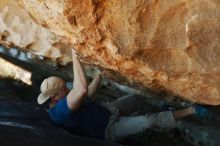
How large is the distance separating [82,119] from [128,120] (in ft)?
1.10

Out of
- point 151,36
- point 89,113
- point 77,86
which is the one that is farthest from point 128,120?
point 151,36

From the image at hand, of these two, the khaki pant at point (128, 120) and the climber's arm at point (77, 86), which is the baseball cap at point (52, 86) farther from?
the khaki pant at point (128, 120)

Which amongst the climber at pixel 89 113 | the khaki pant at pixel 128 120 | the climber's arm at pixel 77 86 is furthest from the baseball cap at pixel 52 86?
the khaki pant at pixel 128 120

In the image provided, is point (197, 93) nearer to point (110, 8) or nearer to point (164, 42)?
point (164, 42)

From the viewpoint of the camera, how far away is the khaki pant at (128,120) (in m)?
2.50

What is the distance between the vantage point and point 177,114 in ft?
8.13

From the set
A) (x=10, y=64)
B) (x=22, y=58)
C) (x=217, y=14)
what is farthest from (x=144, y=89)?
(x=10, y=64)

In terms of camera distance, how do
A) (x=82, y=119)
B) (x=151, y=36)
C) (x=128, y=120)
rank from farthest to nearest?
(x=128, y=120) → (x=82, y=119) → (x=151, y=36)

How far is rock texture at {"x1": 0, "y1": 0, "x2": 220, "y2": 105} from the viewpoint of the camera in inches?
68.9

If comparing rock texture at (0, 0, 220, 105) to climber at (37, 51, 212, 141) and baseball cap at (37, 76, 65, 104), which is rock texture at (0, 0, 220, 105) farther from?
baseball cap at (37, 76, 65, 104)

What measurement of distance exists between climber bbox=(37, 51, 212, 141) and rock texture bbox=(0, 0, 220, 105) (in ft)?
0.85

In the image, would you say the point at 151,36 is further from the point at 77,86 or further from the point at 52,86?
the point at 52,86

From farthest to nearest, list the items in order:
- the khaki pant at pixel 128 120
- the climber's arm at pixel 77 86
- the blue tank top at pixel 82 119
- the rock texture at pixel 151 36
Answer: the khaki pant at pixel 128 120 < the blue tank top at pixel 82 119 < the climber's arm at pixel 77 86 < the rock texture at pixel 151 36

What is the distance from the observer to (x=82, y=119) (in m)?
2.37
